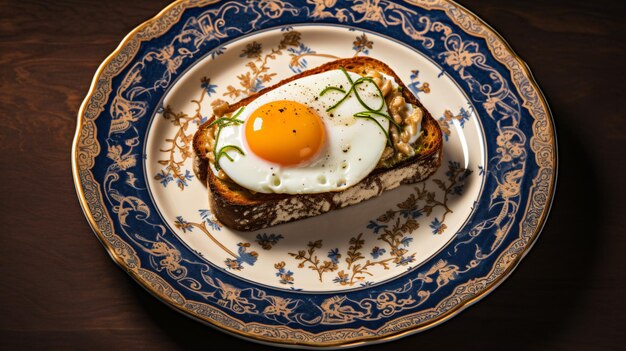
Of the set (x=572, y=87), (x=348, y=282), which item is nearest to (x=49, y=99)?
(x=348, y=282)

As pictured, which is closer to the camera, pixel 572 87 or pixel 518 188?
pixel 518 188

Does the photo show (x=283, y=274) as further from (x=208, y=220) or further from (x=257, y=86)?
(x=257, y=86)

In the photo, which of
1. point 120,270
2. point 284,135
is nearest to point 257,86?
point 284,135

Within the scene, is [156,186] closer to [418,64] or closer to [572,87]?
[418,64]

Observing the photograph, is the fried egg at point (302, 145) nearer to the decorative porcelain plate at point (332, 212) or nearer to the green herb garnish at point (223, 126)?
the green herb garnish at point (223, 126)

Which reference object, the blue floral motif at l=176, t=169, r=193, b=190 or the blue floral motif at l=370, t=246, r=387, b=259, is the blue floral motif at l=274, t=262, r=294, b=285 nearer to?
the blue floral motif at l=370, t=246, r=387, b=259

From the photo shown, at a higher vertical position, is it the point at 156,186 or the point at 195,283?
the point at 156,186
